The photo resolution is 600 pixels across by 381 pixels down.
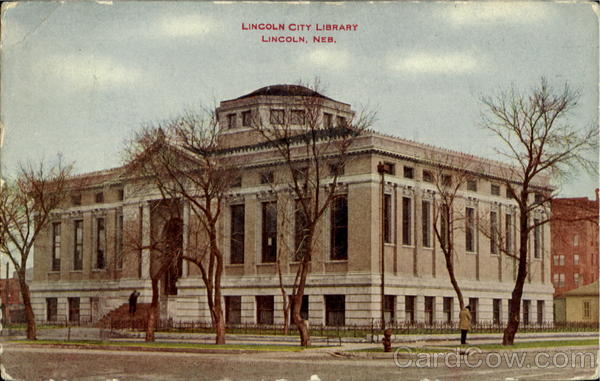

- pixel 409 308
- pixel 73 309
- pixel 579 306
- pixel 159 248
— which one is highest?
pixel 159 248

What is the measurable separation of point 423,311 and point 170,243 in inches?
620

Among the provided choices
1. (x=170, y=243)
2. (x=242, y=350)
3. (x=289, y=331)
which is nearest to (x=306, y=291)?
(x=289, y=331)

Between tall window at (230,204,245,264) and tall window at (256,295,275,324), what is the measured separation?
10.9 ft

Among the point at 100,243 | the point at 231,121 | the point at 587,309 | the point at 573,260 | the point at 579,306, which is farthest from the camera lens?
the point at 573,260

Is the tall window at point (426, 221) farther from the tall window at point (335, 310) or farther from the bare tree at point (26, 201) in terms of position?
the bare tree at point (26, 201)

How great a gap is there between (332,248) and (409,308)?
5712 mm

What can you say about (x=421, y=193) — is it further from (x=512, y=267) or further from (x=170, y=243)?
(x=170, y=243)

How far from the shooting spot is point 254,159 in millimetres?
59062

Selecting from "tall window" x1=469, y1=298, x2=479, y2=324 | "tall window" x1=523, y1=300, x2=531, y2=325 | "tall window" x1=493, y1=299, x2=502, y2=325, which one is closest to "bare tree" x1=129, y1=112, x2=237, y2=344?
"tall window" x1=469, y1=298, x2=479, y2=324

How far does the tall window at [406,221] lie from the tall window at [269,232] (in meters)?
8.03

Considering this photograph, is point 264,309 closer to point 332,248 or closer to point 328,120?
point 332,248

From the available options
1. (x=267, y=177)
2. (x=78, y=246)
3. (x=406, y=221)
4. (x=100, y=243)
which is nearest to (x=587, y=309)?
(x=406, y=221)

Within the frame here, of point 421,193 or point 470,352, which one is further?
point 421,193

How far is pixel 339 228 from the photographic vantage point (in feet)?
184
